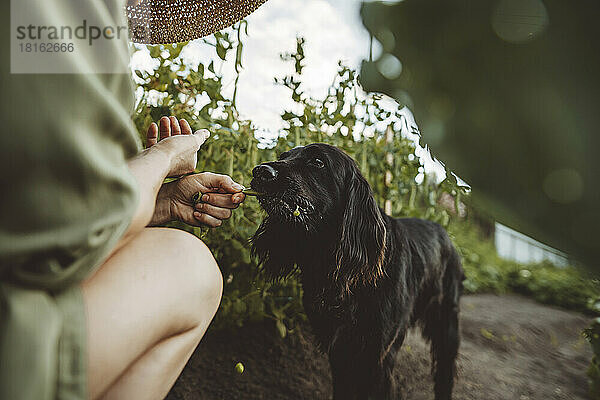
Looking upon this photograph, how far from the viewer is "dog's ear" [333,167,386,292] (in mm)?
2020

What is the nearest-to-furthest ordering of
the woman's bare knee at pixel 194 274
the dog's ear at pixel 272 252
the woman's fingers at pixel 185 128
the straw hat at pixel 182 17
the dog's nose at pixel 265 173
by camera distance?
the woman's bare knee at pixel 194 274 → the woman's fingers at pixel 185 128 → the dog's nose at pixel 265 173 → the straw hat at pixel 182 17 → the dog's ear at pixel 272 252

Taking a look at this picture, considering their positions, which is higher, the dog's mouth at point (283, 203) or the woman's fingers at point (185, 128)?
the woman's fingers at point (185, 128)

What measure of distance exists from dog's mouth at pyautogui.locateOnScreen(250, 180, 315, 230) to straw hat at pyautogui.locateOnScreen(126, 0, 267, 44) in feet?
2.58

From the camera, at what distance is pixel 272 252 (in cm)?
215

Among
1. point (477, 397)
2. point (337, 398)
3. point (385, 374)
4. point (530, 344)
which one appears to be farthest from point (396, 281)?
point (530, 344)

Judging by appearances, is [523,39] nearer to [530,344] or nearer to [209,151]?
[209,151]

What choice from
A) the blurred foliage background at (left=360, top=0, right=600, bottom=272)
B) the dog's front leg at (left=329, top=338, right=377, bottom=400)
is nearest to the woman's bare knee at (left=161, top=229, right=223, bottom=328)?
the blurred foliage background at (left=360, top=0, right=600, bottom=272)

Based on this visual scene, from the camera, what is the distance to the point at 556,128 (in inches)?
8.3

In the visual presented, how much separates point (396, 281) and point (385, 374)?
44cm

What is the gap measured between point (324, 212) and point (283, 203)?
0.79 ft

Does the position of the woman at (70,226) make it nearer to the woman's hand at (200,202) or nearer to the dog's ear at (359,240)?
the woman's hand at (200,202)

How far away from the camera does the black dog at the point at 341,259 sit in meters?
1.95

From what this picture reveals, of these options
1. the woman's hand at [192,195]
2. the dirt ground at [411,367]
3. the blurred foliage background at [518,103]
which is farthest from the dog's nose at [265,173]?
the blurred foliage background at [518,103]

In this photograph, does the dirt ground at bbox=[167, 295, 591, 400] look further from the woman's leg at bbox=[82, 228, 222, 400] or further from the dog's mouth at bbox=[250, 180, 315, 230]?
the woman's leg at bbox=[82, 228, 222, 400]
